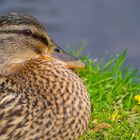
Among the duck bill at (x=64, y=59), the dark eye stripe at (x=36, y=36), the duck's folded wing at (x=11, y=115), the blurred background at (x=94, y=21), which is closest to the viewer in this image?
the duck's folded wing at (x=11, y=115)

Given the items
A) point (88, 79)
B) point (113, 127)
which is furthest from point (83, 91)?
point (88, 79)

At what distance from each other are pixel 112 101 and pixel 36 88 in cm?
128

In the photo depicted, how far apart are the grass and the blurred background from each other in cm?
382

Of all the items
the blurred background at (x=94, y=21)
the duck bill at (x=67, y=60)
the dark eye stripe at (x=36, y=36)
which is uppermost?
the dark eye stripe at (x=36, y=36)

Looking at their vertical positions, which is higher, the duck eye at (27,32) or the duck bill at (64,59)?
the duck eye at (27,32)

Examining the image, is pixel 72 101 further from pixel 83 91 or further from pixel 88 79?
pixel 88 79

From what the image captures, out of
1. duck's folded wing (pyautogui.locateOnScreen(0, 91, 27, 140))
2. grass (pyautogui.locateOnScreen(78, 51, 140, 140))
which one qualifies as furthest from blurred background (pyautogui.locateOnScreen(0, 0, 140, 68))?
duck's folded wing (pyautogui.locateOnScreen(0, 91, 27, 140))

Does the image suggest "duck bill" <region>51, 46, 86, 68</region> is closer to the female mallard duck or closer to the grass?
the female mallard duck

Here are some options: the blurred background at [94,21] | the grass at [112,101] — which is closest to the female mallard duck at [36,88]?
the grass at [112,101]

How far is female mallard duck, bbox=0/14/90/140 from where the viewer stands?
4.95m

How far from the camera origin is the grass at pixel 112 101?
225 inches

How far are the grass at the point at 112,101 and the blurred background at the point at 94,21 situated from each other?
150 inches

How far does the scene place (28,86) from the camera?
5.15 meters

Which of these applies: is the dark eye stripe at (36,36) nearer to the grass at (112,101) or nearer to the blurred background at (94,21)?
the grass at (112,101)
